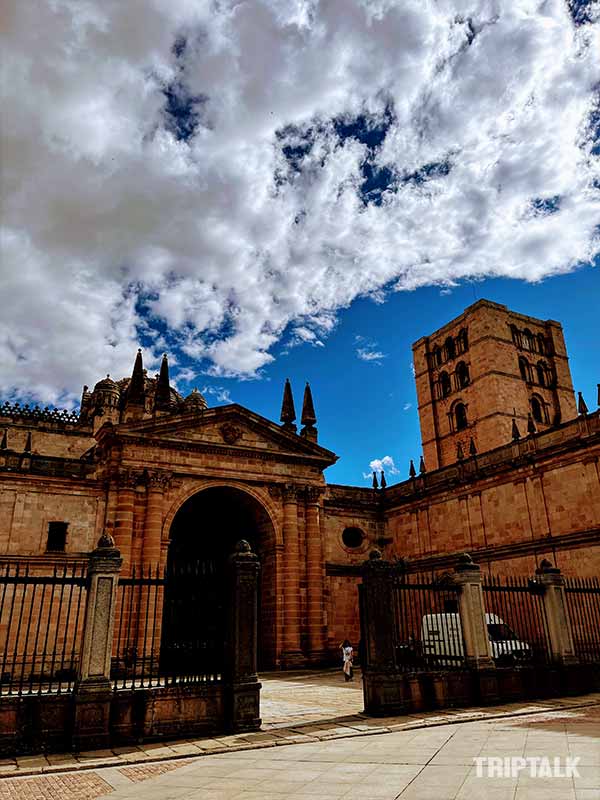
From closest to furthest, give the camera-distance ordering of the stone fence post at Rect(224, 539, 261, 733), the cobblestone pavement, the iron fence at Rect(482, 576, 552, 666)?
the cobblestone pavement
the stone fence post at Rect(224, 539, 261, 733)
the iron fence at Rect(482, 576, 552, 666)

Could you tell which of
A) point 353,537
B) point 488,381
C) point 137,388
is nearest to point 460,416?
point 488,381

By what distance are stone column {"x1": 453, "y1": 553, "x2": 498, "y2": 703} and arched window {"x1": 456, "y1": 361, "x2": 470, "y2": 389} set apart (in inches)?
1253

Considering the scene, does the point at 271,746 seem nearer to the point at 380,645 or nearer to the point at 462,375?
the point at 380,645

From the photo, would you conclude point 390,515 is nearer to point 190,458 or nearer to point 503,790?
point 190,458

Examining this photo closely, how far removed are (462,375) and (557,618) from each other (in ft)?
103

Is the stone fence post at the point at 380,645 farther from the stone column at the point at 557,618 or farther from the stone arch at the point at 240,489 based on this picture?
the stone arch at the point at 240,489

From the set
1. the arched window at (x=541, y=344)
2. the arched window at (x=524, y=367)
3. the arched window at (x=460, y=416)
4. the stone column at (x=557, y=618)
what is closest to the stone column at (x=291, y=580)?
the stone column at (x=557, y=618)

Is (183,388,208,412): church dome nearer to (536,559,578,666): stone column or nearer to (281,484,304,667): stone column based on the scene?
(281,484,304,667): stone column

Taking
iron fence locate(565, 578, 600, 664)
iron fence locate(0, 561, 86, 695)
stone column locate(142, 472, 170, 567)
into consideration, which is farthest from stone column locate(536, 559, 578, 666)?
stone column locate(142, 472, 170, 567)

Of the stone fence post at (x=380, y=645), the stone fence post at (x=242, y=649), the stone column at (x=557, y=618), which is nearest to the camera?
the stone fence post at (x=242, y=649)

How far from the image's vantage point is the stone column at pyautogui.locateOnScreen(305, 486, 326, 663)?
25.0 m

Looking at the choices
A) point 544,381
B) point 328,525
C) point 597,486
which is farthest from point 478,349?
point 597,486

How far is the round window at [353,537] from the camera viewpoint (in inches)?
1216

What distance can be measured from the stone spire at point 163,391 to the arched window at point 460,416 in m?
24.4
